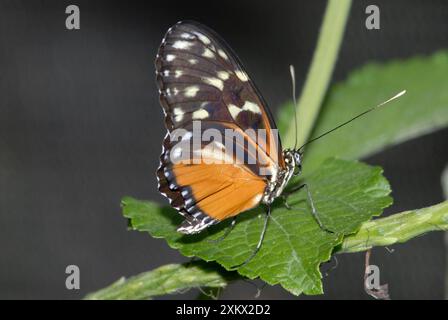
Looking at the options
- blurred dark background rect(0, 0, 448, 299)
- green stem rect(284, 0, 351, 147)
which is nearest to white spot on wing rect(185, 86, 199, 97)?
green stem rect(284, 0, 351, 147)

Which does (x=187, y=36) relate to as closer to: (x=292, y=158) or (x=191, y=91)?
(x=191, y=91)

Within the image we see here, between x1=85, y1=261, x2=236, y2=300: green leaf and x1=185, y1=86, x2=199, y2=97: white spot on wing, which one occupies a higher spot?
x1=185, y1=86, x2=199, y2=97: white spot on wing

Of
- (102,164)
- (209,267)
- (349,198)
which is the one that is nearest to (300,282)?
(209,267)

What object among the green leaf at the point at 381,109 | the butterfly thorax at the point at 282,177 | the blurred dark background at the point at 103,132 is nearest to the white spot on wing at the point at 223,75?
the butterfly thorax at the point at 282,177

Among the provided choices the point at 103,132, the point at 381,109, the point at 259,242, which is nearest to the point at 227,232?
the point at 259,242

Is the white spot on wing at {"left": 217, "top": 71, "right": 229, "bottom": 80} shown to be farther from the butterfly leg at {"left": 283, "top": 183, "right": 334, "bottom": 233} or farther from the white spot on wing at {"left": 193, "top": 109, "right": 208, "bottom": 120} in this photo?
the butterfly leg at {"left": 283, "top": 183, "right": 334, "bottom": 233}

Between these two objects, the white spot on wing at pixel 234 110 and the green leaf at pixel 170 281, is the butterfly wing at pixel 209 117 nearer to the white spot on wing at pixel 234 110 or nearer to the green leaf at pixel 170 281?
the white spot on wing at pixel 234 110
